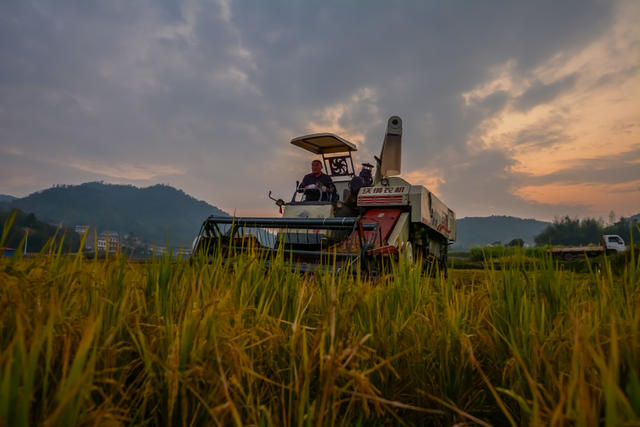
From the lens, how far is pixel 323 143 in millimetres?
8875

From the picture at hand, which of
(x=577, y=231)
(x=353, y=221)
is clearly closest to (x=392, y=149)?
(x=353, y=221)

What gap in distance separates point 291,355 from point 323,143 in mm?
8066

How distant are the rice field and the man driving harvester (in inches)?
231

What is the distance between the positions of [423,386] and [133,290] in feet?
4.41

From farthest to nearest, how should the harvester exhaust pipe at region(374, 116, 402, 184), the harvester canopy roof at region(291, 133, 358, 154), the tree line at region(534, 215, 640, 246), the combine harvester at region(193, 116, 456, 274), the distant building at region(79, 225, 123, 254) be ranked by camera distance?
1. the tree line at region(534, 215, 640, 246)
2. the harvester exhaust pipe at region(374, 116, 402, 184)
3. the harvester canopy roof at region(291, 133, 358, 154)
4. the combine harvester at region(193, 116, 456, 274)
5. the distant building at region(79, 225, 123, 254)

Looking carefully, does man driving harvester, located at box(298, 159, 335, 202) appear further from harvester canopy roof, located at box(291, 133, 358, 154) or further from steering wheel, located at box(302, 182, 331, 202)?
harvester canopy roof, located at box(291, 133, 358, 154)

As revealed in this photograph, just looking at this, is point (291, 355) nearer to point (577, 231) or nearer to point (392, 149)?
point (392, 149)

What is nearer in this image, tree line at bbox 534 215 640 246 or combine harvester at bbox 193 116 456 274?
combine harvester at bbox 193 116 456 274

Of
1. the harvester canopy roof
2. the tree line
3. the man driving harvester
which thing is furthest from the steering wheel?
the tree line

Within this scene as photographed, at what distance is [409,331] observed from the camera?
5.70ft

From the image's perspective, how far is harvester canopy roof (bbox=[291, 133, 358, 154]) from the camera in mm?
8266

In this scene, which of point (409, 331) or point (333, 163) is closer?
point (409, 331)

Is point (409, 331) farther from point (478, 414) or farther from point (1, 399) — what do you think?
point (1, 399)

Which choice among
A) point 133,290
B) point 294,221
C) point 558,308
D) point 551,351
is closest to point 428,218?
point 294,221
